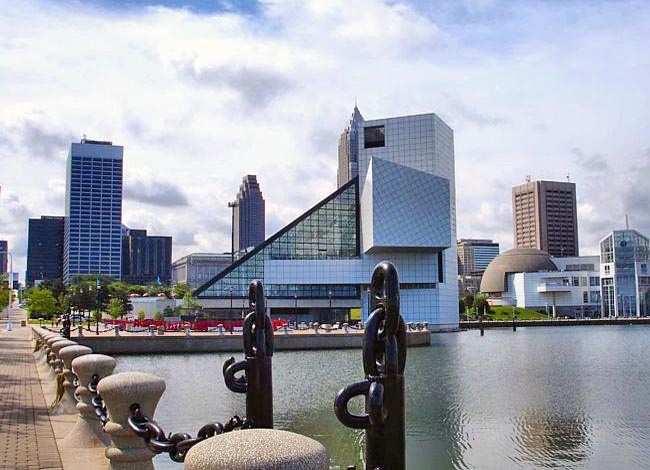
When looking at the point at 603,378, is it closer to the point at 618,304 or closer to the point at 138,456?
the point at 138,456

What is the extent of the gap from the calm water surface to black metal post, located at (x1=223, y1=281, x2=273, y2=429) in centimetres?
725

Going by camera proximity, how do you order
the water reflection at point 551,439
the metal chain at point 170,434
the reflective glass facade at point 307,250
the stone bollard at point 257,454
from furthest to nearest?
the reflective glass facade at point 307,250, the water reflection at point 551,439, the metal chain at point 170,434, the stone bollard at point 257,454

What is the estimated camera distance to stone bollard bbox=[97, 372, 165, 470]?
5.87 meters

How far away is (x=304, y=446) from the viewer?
2787 millimetres

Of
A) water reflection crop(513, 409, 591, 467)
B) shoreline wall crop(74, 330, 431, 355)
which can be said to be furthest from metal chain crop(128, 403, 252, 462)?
shoreline wall crop(74, 330, 431, 355)

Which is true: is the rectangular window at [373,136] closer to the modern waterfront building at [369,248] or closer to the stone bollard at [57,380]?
the modern waterfront building at [369,248]

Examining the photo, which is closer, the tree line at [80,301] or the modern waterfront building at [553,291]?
the tree line at [80,301]

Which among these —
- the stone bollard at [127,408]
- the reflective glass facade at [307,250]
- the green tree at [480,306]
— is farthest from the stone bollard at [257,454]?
the green tree at [480,306]

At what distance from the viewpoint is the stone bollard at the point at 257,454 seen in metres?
2.61

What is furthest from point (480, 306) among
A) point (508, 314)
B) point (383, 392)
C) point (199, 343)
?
point (383, 392)

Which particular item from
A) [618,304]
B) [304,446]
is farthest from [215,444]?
[618,304]

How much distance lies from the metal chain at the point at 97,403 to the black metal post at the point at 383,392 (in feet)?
11.6

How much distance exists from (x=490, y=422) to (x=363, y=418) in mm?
16222

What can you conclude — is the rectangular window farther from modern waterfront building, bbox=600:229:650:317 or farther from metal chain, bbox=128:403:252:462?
metal chain, bbox=128:403:252:462
